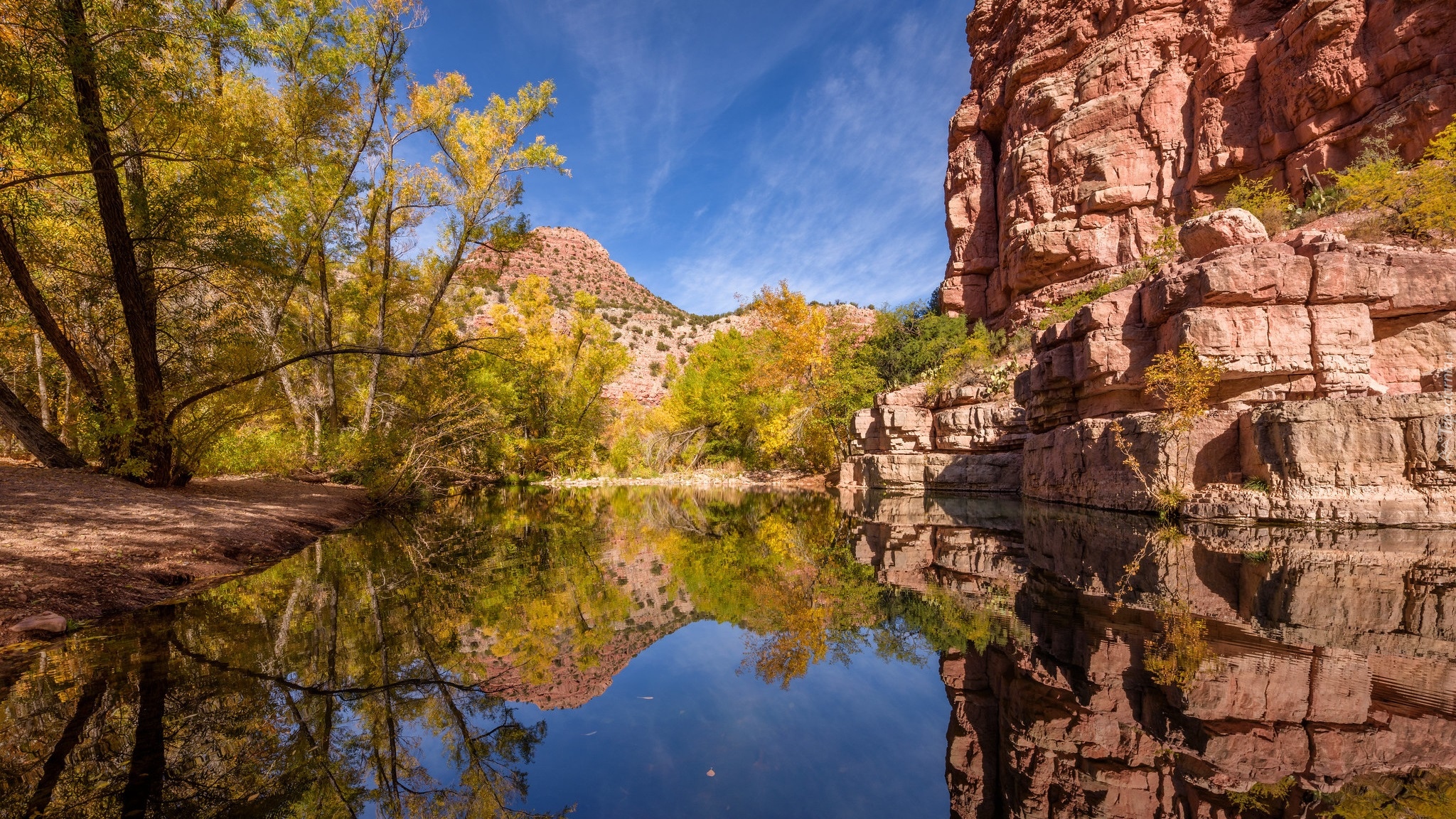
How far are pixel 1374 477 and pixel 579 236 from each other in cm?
9617

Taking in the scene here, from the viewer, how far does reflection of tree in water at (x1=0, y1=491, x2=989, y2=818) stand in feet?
8.49

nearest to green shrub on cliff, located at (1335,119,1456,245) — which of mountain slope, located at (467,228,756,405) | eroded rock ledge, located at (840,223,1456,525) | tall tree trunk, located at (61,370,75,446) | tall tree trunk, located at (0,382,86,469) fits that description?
eroded rock ledge, located at (840,223,1456,525)

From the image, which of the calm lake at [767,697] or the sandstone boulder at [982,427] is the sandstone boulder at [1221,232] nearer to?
the sandstone boulder at [982,427]

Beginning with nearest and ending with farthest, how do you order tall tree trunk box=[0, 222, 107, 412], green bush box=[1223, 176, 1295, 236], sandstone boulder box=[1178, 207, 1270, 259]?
tall tree trunk box=[0, 222, 107, 412], sandstone boulder box=[1178, 207, 1270, 259], green bush box=[1223, 176, 1295, 236]

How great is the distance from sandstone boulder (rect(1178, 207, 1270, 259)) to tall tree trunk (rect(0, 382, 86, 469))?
938 inches

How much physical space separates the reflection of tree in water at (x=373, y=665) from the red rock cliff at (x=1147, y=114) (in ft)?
89.0

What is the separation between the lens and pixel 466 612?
5.61m

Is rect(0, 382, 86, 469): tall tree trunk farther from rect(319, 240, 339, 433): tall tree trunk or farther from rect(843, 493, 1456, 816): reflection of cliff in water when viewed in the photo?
rect(843, 493, 1456, 816): reflection of cliff in water

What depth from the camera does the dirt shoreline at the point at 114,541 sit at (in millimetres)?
4805

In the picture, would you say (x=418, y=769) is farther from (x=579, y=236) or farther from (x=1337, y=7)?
(x=579, y=236)

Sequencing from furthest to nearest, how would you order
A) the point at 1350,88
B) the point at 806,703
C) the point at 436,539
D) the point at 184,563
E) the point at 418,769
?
the point at 1350,88 → the point at 436,539 → the point at 184,563 → the point at 806,703 → the point at 418,769

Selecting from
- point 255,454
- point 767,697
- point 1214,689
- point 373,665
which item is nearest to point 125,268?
point 255,454

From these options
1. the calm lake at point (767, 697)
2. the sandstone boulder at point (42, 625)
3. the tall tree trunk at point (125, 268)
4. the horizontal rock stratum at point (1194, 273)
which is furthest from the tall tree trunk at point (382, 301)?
the horizontal rock stratum at point (1194, 273)

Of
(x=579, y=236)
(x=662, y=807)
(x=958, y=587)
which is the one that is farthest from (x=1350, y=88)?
(x=579, y=236)
